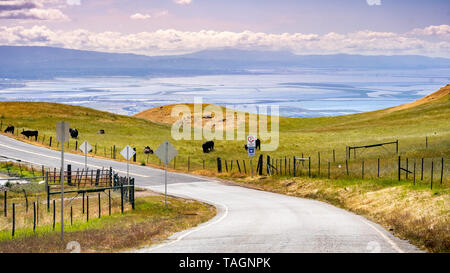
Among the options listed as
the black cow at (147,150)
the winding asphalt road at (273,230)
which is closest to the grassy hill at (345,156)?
the black cow at (147,150)

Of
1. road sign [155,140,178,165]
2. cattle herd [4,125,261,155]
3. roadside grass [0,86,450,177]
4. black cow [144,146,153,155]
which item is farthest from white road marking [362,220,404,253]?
cattle herd [4,125,261,155]

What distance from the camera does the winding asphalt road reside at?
16.3 m

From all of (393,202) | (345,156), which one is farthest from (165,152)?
(345,156)

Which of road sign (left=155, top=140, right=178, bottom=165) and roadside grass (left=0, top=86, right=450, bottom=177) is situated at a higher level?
road sign (left=155, top=140, right=178, bottom=165)

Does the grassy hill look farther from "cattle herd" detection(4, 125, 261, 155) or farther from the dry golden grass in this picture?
"cattle herd" detection(4, 125, 261, 155)

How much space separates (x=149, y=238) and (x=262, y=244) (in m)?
4.20

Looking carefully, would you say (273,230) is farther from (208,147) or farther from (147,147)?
(208,147)

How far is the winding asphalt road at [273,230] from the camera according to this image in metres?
16.3

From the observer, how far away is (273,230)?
2078 centimetres
